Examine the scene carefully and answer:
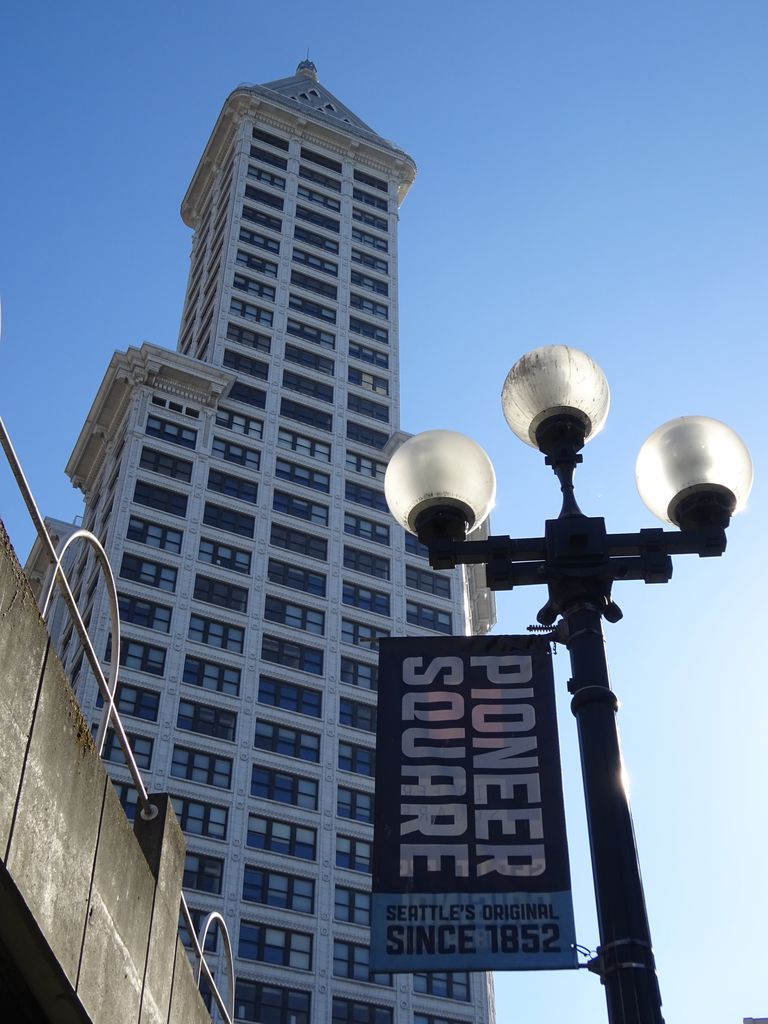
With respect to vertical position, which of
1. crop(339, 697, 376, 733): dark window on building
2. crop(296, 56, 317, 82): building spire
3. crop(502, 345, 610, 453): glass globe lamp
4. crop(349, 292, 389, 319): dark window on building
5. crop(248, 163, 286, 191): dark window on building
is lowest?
crop(502, 345, 610, 453): glass globe lamp

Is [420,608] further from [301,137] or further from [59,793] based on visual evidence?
[59,793]

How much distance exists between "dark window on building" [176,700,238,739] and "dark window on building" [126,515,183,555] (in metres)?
10.5

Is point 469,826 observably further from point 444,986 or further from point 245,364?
point 245,364

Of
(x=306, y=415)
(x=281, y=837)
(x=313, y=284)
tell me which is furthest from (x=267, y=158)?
(x=281, y=837)

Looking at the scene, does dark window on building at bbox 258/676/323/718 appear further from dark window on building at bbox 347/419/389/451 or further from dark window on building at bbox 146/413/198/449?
dark window on building at bbox 347/419/389/451

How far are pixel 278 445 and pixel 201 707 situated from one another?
71.5ft

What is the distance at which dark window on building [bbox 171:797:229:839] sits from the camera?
61.7m

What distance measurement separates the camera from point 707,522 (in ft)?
30.4

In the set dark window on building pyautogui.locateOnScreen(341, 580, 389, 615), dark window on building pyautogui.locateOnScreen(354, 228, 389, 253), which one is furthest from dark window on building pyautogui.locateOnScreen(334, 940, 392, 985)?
dark window on building pyautogui.locateOnScreen(354, 228, 389, 253)

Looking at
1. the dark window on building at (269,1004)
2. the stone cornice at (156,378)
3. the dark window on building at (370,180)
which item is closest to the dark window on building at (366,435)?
the stone cornice at (156,378)

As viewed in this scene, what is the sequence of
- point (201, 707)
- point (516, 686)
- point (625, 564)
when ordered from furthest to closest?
point (201, 707), point (516, 686), point (625, 564)

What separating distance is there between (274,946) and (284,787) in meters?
8.70

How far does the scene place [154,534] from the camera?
7319cm

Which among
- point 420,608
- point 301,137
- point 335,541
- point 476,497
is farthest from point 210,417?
point 476,497
